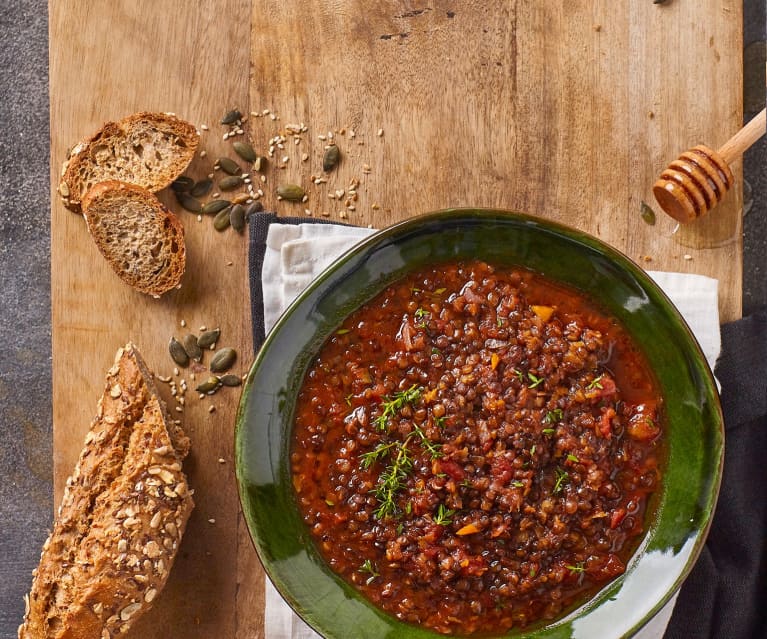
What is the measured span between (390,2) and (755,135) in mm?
2038

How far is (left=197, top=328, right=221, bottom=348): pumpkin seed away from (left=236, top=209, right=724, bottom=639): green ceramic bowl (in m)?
0.75

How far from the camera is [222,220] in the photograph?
435 centimetres

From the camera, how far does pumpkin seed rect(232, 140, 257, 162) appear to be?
4.34 meters

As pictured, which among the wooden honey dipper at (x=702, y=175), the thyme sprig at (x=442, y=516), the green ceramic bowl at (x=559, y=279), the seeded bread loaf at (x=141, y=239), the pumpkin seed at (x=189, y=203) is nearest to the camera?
the thyme sprig at (x=442, y=516)

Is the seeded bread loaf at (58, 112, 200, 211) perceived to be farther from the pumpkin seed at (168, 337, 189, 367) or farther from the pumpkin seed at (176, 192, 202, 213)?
the pumpkin seed at (168, 337, 189, 367)

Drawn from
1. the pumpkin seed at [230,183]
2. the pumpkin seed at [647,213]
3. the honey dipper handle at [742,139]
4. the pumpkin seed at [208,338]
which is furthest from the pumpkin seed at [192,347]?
the honey dipper handle at [742,139]

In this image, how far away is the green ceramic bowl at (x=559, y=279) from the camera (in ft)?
12.1

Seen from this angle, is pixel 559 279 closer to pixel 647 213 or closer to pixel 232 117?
pixel 647 213

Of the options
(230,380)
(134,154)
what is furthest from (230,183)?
(230,380)

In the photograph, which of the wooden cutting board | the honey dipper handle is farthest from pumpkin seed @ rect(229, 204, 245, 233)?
the honey dipper handle

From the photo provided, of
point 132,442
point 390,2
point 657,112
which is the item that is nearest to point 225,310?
point 132,442

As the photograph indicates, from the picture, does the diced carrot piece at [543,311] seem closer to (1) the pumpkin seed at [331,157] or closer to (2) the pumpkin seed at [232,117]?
(1) the pumpkin seed at [331,157]

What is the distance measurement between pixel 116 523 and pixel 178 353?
3.05ft

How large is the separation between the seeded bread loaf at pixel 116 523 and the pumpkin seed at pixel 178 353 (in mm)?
187
